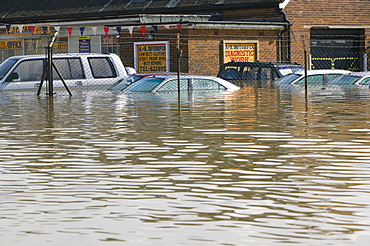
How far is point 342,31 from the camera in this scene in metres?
46.4

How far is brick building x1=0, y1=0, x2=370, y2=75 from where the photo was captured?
40.5m

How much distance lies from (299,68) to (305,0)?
978 cm

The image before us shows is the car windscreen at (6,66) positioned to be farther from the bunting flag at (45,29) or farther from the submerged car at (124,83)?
the bunting flag at (45,29)

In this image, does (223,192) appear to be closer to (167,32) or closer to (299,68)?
(299,68)

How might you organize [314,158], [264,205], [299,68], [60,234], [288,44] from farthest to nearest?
[288,44], [299,68], [314,158], [264,205], [60,234]

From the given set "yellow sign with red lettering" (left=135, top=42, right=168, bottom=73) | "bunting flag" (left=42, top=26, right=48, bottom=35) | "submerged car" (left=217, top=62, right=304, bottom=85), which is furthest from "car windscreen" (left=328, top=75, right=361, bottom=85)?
"bunting flag" (left=42, top=26, right=48, bottom=35)

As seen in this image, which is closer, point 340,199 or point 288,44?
point 340,199

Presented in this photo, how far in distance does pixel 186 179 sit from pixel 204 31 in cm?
3128

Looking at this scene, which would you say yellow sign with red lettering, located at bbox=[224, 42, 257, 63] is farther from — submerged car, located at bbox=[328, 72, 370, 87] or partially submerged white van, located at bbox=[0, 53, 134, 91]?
partially submerged white van, located at bbox=[0, 53, 134, 91]

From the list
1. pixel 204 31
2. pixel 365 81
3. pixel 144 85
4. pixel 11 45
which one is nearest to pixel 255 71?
pixel 365 81

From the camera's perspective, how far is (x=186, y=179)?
9.74 m

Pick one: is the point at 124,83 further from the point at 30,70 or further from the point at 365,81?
the point at 365,81

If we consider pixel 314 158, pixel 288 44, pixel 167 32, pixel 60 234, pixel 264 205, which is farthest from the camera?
pixel 288 44

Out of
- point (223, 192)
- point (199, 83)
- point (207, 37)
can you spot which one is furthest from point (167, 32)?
point (223, 192)
